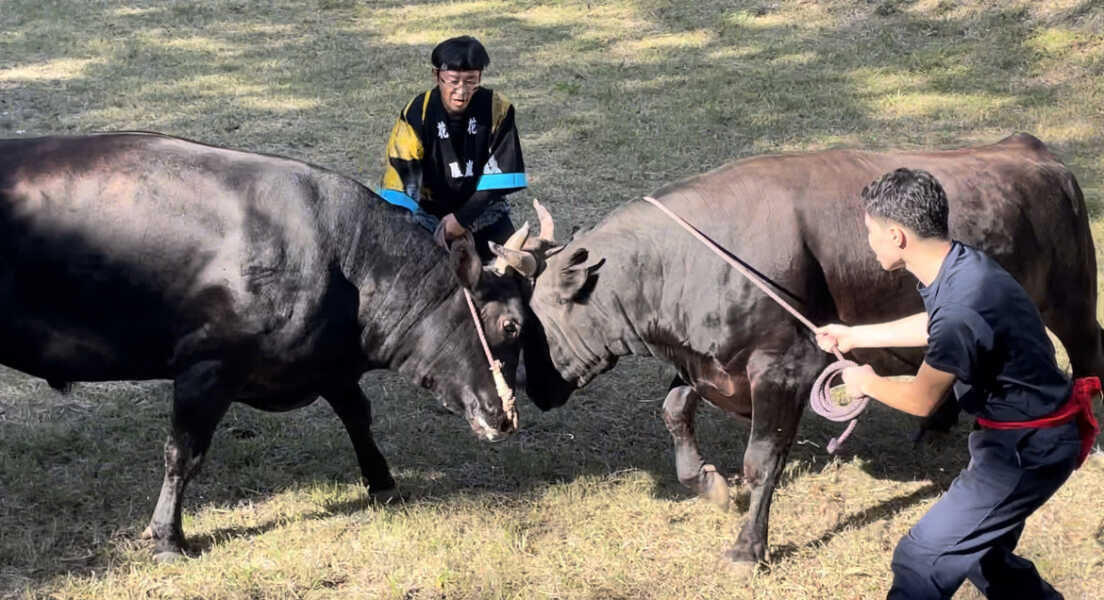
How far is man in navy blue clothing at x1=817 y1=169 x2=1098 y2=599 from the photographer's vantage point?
12.6ft

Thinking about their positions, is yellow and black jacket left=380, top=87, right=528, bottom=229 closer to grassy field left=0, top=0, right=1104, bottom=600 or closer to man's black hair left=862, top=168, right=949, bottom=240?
grassy field left=0, top=0, right=1104, bottom=600

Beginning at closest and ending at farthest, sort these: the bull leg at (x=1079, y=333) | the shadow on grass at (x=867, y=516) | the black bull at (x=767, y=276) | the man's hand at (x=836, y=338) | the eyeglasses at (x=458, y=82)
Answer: the man's hand at (x=836, y=338) → the black bull at (x=767, y=276) → the shadow on grass at (x=867, y=516) → the bull leg at (x=1079, y=333) → the eyeglasses at (x=458, y=82)

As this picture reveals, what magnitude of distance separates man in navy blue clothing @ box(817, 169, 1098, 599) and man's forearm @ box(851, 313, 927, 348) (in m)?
0.28

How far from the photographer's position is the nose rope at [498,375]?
5.88 m

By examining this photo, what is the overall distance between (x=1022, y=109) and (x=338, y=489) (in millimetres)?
9369

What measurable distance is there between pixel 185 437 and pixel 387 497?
1.19 meters

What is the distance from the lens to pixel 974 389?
157 inches

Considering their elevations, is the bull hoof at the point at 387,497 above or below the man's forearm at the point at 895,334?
below

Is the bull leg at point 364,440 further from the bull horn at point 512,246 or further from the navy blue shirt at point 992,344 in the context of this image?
the navy blue shirt at point 992,344

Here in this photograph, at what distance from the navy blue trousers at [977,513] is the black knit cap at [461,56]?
3.53m

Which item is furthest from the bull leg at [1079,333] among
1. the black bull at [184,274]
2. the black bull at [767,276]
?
the black bull at [184,274]

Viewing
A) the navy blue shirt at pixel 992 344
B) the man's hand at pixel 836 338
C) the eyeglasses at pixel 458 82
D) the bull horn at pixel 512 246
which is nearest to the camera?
the navy blue shirt at pixel 992 344

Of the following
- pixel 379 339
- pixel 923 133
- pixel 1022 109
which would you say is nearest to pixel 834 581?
pixel 379 339

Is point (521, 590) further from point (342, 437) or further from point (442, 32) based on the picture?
point (442, 32)
